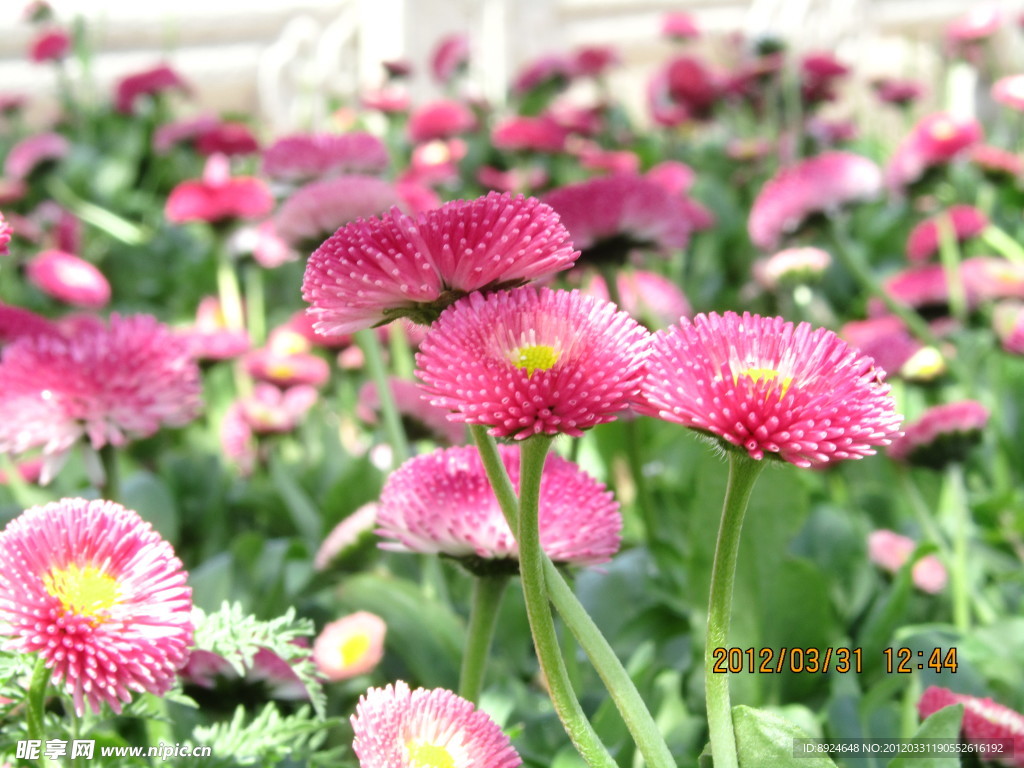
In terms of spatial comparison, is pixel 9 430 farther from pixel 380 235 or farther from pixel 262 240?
pixel 262 240

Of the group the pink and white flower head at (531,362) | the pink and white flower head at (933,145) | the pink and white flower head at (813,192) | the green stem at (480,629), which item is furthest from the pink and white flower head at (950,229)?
the pink and white flower head at (531,362)

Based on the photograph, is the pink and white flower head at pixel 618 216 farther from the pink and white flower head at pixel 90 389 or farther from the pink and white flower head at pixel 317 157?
the pink and white flower head at pixel 90 389

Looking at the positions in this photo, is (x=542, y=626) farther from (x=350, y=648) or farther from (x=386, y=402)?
(x=386, y=402)

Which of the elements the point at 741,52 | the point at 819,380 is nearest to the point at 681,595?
the point at 819,380

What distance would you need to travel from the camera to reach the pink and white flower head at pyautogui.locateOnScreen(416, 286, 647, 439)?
480mm

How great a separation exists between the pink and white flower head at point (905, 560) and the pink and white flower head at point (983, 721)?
0.32 metres

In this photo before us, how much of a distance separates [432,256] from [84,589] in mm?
212

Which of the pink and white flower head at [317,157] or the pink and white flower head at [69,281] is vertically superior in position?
the pink and white flower head at [317,157]

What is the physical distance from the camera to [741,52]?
10.6 feet

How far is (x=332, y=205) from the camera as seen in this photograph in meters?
1.00

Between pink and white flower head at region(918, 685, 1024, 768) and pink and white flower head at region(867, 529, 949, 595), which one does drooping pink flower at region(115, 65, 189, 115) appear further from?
pink and white flower head at region(918, 685, 1024, 768)

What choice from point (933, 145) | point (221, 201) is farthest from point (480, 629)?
point (933, 145)

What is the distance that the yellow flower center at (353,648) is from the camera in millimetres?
848

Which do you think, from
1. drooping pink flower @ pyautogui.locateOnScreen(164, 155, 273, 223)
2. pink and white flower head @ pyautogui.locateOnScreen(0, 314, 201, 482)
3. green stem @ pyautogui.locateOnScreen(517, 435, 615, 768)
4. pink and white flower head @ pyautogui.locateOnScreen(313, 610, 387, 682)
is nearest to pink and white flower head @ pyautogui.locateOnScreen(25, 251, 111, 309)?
drooping pink flower @ pyautogui.locateOnScreen(164, 155, 273, 223)
